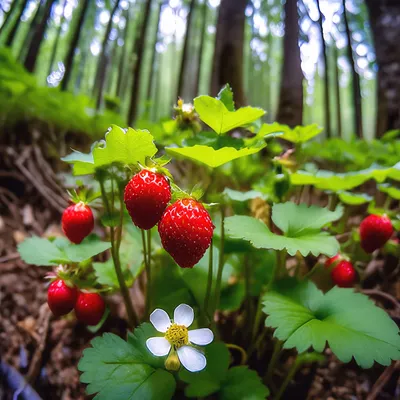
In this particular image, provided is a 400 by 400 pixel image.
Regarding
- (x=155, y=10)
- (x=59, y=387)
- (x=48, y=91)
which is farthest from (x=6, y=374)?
(x=155, y=10)

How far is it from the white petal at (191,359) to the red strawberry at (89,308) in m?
0.38

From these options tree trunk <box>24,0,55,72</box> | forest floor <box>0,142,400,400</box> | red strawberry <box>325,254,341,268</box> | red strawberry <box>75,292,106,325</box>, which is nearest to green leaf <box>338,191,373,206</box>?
red strawberry <box>325,254,341,268</box>

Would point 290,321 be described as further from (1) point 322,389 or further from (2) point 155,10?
(2) point 155,10

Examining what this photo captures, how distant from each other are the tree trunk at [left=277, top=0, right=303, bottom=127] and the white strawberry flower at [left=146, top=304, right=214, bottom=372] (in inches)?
57.3

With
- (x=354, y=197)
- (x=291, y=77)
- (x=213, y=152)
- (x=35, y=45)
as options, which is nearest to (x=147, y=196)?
(x=213, y=152)

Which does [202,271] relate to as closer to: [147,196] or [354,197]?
[147,196]

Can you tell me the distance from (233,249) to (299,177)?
385mm

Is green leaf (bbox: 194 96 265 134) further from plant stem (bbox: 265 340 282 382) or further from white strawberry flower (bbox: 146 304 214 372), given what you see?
plant stem (bbox: 265 340 282 382)

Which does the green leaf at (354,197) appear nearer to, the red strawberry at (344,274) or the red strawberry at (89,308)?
the red strawberry at (344,274)

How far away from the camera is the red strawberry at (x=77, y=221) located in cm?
95

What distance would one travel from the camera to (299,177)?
120 centimetres

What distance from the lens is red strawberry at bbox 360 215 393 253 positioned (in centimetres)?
113

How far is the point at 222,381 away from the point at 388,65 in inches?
113

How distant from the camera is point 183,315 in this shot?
30.6 inches
